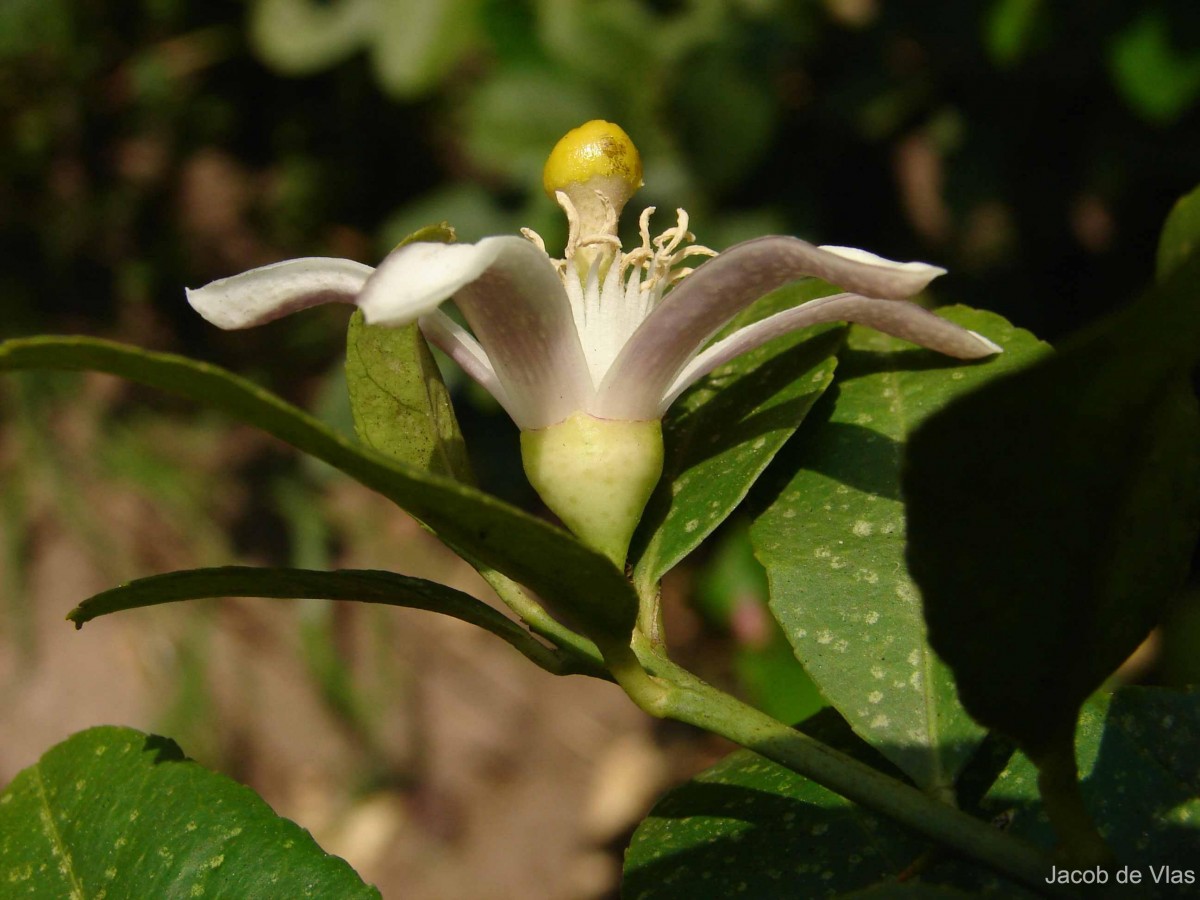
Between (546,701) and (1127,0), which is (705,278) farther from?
(546,701)

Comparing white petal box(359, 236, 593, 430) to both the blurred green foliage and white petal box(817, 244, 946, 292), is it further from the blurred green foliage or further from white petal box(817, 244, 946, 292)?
the blurred green foliage

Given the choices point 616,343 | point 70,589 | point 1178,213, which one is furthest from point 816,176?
point 70,589

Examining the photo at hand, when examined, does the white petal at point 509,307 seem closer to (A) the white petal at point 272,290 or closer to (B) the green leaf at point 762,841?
(A) the white petal at point 272,290

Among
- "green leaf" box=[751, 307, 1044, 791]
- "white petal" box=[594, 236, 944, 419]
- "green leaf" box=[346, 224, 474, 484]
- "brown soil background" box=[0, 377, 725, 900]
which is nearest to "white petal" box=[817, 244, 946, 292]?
"white petal" box=[594, 236, 944, 419]

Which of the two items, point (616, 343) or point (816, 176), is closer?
point (616, 343)

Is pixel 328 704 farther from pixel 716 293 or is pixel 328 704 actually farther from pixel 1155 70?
pixel 716 293

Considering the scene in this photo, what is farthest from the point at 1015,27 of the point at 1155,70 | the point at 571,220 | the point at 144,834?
the point at 144,834

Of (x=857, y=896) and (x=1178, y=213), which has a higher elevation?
(x=1178, y=213)
